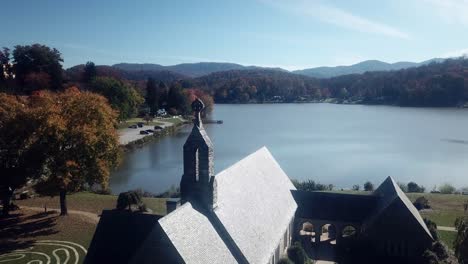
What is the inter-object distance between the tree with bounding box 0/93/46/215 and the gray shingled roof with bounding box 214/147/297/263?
15.2 m

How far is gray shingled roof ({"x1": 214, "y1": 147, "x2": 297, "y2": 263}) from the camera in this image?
17.3m

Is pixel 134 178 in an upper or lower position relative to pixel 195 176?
lower

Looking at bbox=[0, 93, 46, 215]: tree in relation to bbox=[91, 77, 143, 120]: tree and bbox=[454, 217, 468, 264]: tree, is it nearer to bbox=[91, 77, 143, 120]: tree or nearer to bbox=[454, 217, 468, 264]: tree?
bbox=[454, 217, 468, 264]: tree

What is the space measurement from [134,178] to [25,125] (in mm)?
20294

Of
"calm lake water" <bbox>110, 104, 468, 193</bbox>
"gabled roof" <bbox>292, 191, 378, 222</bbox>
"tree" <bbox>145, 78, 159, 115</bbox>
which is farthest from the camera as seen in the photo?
"tree" <bbox>145, 78, 159, 115</bbox>

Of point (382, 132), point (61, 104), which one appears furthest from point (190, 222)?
point (382, 132)

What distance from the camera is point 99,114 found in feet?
102

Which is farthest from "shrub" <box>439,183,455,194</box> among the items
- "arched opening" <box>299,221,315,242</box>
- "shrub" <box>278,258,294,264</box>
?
"shrub" <box>278,258,294,264</box>

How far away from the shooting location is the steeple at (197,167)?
16.8 meters

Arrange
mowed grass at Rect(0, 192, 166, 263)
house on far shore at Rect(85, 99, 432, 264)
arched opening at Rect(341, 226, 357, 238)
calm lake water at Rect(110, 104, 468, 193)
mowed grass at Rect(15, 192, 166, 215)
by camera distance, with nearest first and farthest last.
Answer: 1. house on far shore at Rect(85, 99, 432, 264)
2. mowed grass at Rect(0, 192, 166, 263)
3. arched opening at Rect(341, 226, 357, 238)
4. mowed grass at Rect(15, 192, 166, 215)
5. calm lake water at Rect(110, 104, 468, 193)

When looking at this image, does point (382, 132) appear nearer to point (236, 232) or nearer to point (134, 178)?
point (134, 178)

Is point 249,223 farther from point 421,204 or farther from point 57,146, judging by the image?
point 421,204

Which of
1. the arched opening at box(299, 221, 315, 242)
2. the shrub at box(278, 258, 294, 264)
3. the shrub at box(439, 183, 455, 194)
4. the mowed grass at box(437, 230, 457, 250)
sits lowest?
the arched opening at box(299, 221, 315, 242)

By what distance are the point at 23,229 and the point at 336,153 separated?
45.1 metres
